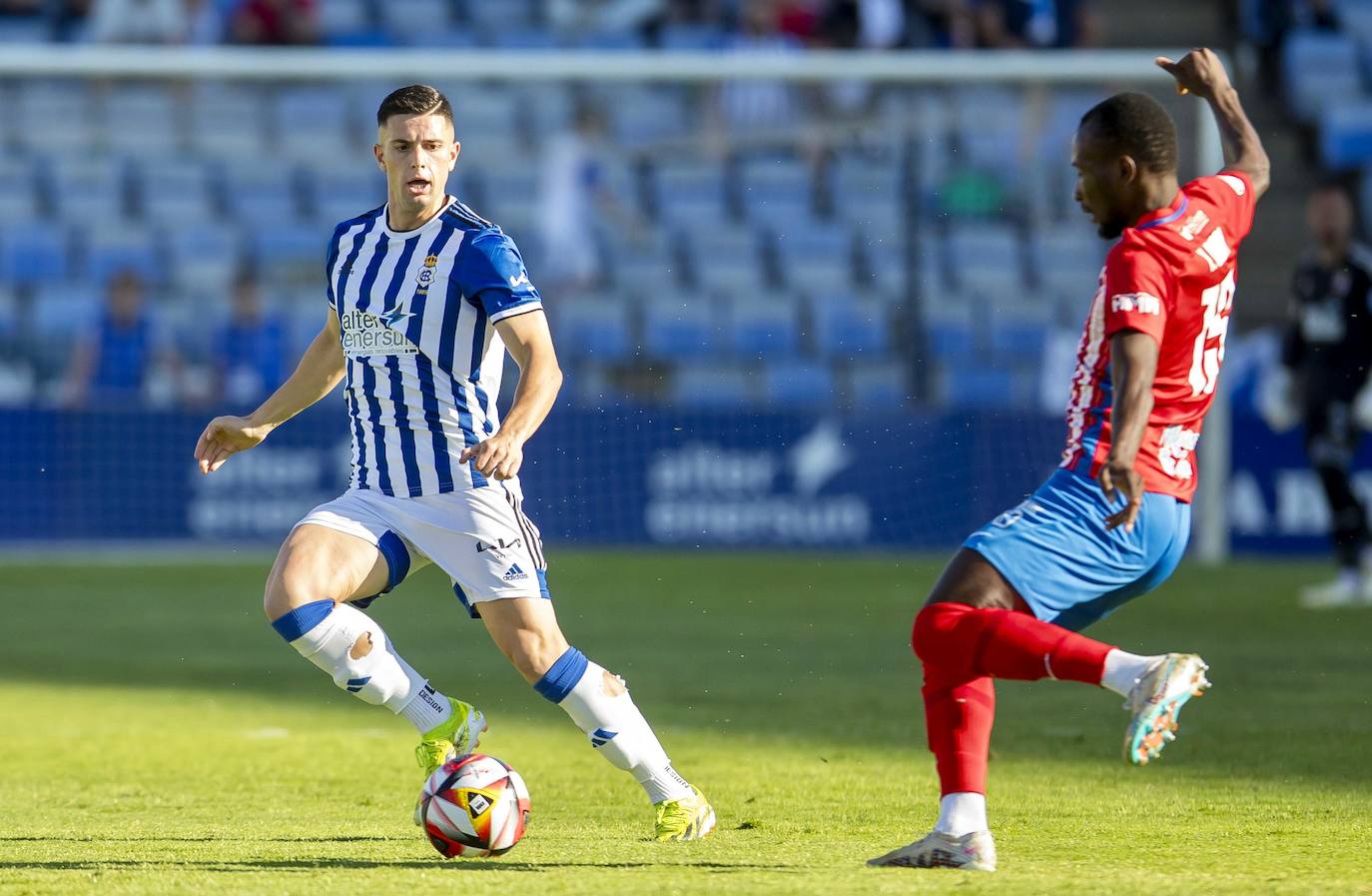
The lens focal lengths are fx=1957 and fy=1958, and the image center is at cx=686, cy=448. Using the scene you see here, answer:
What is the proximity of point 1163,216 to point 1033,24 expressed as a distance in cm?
1507

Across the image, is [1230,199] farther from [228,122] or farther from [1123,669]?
[228,122]

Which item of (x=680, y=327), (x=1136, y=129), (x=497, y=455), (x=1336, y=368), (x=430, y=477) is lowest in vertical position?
(x=1336, y=368)

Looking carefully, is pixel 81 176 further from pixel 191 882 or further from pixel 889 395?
pixel 191 882

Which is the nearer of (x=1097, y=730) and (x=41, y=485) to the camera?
(x=1097, y=730)

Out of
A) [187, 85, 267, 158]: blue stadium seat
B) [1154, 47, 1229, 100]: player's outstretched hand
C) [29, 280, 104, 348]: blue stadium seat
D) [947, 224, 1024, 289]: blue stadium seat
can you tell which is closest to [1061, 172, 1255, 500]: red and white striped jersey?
[1154, 47, 1229, 100]: player's outstretched hand

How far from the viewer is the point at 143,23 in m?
18.2

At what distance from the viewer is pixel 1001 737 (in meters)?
7.54

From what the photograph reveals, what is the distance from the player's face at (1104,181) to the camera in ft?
15.9

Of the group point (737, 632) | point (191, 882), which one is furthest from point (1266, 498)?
point (191, 882)

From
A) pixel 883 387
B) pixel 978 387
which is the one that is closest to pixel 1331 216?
pixel 978 387

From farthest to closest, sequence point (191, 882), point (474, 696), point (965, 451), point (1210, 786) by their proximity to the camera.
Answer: point (965, 451) < point (474, 696) < point (1210, 786) < point (191, 882)

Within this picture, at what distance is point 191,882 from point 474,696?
13.9ft

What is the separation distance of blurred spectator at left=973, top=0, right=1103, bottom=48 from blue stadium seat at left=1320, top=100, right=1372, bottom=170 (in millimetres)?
2685

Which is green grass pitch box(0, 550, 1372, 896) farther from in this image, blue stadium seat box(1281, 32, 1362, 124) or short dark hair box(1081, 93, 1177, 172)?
blue stadium seat box(1281, 32, 1362, 124)
